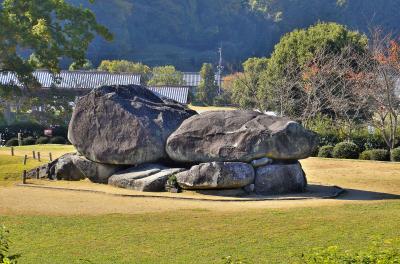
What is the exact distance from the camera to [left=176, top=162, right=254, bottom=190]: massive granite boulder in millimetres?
25656

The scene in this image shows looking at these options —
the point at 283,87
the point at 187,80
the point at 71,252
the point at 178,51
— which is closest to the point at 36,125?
the point at 283,87

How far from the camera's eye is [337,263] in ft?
35.4

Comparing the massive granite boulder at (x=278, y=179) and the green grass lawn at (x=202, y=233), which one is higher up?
the massive granite boulder at (x=278, y=179)

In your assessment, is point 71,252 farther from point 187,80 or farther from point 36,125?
point 187,80

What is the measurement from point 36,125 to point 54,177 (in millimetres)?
28776

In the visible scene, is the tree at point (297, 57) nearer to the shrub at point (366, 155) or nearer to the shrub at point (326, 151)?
the shrub at point (326, 151)

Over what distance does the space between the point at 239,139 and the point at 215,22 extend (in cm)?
A: 14242

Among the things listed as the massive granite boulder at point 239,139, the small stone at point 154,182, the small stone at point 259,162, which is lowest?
the small stone at point 154,182

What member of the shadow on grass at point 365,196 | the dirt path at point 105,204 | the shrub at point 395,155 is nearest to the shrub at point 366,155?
the shrub at point 395,155

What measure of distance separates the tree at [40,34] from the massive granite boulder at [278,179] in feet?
69.1

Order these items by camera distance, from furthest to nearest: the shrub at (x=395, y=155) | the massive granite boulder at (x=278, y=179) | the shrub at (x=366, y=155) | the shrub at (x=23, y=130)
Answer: the shrub at (x=23, y=130)
the shrub at (x=366, y=155)
the shrub at (x=395, y=155)
the massive granite boulder at (x=278, y=179)

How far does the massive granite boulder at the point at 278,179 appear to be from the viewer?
2634 cm

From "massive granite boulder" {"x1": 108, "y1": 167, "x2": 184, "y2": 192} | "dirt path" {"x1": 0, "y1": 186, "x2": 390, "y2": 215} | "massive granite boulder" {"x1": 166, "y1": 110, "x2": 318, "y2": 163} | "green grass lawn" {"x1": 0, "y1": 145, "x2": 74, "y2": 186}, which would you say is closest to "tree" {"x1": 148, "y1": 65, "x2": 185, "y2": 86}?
"green grass lawn" {"x1": 0, "y1": 145, "x2": 74, "y2": 186}

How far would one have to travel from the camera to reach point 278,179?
26484 mm
